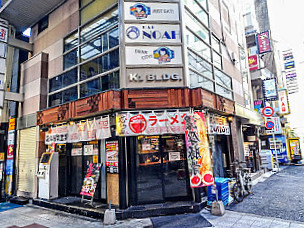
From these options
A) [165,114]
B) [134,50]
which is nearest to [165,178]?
[165,114]

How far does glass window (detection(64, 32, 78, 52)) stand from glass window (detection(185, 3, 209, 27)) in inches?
235

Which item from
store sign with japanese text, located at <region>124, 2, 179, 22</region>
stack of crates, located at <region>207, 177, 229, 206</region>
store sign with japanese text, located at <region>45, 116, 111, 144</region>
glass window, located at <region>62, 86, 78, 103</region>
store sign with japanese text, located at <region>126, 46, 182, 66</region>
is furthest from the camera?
glass window, located at <region>62, 86, 78, 103</region>

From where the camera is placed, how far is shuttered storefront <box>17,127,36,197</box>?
1052cm

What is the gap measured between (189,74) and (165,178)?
441cm

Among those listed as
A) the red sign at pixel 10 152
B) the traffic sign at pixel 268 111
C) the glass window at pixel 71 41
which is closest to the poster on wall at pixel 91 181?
the red sign at pixel 10 152

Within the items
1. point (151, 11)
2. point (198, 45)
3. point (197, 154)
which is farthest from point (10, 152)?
point (198, 45)

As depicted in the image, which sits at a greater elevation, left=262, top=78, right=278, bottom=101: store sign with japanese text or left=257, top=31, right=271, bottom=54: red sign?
left=257, top=31, right=271, bottom=54: red sign

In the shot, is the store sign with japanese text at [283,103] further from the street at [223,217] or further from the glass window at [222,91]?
the street at [223,217]

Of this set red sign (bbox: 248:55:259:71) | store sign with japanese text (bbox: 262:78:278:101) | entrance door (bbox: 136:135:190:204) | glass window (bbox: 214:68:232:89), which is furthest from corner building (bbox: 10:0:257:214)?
red sign (bbox: 248:55:259:71)

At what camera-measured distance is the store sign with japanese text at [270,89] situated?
18816 mm

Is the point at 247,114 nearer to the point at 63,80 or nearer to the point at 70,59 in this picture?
the point at 70,59

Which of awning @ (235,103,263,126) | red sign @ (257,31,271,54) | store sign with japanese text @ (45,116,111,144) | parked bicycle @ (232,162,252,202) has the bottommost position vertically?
parked bicycle @ (232,162,252,202)

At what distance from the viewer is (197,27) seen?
10.1 m

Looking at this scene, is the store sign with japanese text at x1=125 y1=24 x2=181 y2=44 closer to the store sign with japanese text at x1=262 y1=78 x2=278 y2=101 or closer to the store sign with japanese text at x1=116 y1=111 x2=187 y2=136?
the store sign with japanese text at x1=116 y1=111 x2=187 y2=136
